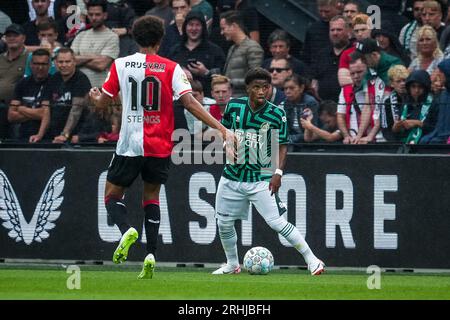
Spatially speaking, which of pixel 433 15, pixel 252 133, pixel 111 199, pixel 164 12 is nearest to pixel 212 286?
pixel 111 199

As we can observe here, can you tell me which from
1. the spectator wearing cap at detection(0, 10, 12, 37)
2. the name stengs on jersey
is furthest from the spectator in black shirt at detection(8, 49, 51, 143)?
the name stengs on jersey

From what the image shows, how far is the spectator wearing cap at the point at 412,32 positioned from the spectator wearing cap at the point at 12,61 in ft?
17.8

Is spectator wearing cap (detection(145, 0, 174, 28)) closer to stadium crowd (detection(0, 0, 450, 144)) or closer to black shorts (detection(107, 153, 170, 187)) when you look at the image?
stadium crowd (detection(0, 0, 450, 144))

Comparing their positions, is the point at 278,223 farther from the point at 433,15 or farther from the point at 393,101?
the point at 433,15

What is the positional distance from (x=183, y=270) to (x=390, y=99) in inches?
134

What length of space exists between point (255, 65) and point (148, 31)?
4326 millimetres

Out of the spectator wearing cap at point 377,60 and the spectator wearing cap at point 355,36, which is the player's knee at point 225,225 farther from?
the spectator wearing cap at point 377,60

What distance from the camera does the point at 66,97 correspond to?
48.5 ft

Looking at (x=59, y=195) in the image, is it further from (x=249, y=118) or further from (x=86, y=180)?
(x=249, y=118)

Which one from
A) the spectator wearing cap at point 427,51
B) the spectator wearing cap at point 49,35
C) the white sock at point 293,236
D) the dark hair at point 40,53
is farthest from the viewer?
the spectator wearing cap at point 49,35

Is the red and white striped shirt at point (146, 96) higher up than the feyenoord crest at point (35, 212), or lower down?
higher up

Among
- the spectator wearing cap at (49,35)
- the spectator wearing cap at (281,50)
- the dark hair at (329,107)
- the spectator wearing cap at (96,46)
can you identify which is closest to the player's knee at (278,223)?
the dark hair at (329,107)

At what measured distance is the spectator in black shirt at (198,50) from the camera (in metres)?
15.1
